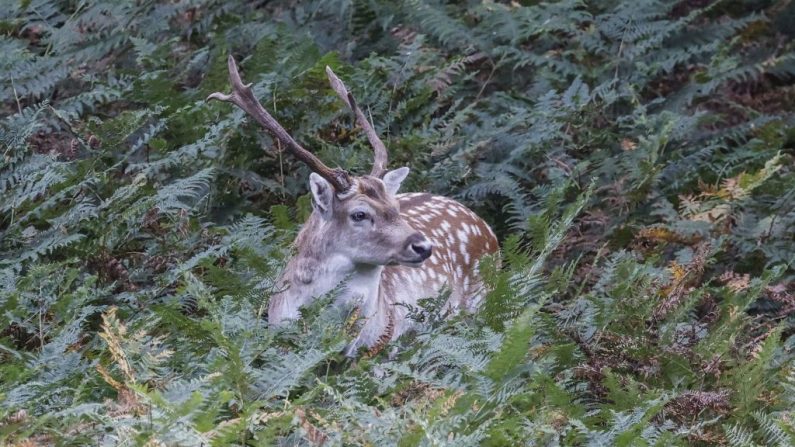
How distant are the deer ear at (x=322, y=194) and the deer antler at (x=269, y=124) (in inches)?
1.6

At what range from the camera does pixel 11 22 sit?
32.8 ft

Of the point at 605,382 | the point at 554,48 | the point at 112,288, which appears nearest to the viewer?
the point at 605,382

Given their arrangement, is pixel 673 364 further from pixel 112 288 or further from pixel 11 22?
pixel 11 22

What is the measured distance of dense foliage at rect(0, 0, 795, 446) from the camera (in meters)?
5.17

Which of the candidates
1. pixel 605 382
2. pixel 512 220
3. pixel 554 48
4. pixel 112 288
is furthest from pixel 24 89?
pixel 605 382

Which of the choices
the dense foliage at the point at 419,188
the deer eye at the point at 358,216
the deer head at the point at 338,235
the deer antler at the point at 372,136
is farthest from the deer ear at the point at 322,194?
the deer antler at the point at 372,136

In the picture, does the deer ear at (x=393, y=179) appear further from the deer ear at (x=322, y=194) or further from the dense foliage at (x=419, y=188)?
the dense foliage at (x=419, y=188)

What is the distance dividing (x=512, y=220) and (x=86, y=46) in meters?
3.50

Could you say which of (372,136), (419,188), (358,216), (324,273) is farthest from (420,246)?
(419,188)

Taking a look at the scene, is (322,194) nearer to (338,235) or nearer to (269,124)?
(338,235)

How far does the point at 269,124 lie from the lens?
7.30 meters

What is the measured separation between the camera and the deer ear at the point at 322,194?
24.3 ft

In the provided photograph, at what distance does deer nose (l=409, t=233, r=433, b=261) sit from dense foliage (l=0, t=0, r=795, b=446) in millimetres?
612

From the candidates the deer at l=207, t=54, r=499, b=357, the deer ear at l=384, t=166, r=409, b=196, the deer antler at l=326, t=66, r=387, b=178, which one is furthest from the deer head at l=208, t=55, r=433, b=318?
the deer antler at l=326, t=66, r=387, b=178
